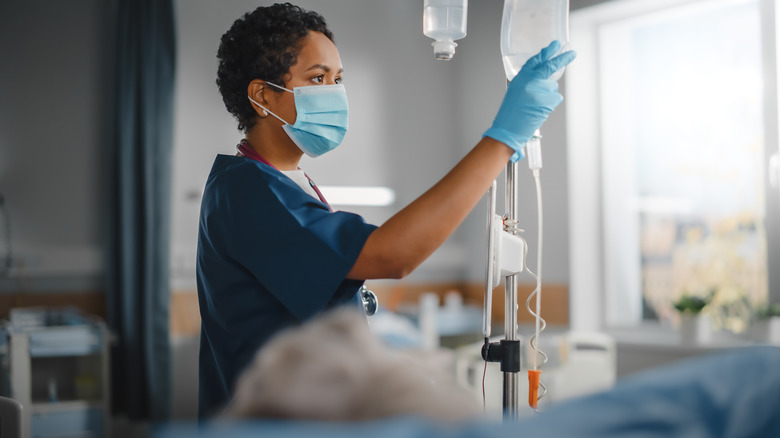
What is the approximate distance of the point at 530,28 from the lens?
1.15 meters

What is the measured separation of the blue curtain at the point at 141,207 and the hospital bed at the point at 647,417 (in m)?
2.59

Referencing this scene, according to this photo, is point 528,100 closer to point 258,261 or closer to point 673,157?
point 258,261

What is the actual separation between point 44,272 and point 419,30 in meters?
2.50

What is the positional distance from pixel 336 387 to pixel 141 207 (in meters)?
2.72

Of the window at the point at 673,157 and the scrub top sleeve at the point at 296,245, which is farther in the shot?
the window at the point at 673,157

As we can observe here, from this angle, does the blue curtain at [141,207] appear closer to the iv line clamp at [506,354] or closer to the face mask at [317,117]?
the face mask at [317,117]

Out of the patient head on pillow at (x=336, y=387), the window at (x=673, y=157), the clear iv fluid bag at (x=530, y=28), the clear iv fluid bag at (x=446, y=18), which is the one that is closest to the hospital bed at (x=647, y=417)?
the patient head on pillow at (x=336, y=387)

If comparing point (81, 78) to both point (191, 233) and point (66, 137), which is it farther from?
point (191, 233)

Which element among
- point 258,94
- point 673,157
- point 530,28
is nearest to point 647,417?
point 530,28

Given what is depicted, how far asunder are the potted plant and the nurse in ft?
6.93

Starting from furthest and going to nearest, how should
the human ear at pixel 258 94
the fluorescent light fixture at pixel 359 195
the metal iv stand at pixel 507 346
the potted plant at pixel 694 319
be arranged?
the fluorescent light fixture at pixel 359 195 → the potted plant at pixel 694 319 → the human ear at pixel 258 94 → the metal iv stand at pixel 507 346

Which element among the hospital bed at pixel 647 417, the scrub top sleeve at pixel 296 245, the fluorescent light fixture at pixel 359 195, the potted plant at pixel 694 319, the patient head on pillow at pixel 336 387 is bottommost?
the potted plant at pixel 694 319

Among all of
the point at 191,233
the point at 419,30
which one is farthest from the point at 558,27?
the point at 419,30

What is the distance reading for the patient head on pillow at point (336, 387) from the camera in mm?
464
